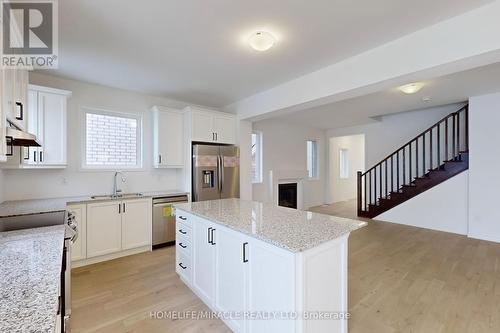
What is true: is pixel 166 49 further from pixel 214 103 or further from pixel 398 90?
pixel 398 90

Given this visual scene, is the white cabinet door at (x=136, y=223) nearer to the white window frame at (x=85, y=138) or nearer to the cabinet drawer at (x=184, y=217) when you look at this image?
the white window frame at (x=85, y=138)

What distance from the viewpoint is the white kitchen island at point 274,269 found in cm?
137

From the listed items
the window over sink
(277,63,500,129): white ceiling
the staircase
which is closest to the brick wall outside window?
the window over sink

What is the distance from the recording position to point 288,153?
6.52 m

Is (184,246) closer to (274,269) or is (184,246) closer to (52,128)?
(274,269)

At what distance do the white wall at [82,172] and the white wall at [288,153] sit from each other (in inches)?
94.2

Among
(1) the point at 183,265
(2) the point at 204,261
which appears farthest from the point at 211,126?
(2) the point at 204,261

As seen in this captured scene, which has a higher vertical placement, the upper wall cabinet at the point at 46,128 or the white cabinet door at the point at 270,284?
the upper wall cabinet at the point at 46,128

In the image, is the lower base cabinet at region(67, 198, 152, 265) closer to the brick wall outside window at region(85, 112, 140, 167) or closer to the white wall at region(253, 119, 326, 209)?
the brick wall outside window at region(85, 112, 140, 167)

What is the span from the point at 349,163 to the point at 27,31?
30.2 ft

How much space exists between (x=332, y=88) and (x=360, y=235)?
290 cm

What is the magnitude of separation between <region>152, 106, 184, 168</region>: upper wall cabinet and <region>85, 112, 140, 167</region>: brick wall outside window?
0.38 meters

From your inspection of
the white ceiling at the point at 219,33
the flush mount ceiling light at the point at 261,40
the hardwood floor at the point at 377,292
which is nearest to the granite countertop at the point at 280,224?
the hardwood floor at the point at 377,292

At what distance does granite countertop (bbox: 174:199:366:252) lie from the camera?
144cm
